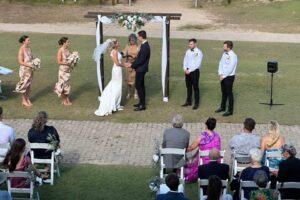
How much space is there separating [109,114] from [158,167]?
4.50 meters

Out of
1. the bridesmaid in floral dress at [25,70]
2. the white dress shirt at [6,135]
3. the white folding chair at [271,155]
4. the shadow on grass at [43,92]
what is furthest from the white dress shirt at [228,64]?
the white dress shirt at [6,135]

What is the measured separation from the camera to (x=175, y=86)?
65.1ft

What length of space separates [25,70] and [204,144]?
7.16 m

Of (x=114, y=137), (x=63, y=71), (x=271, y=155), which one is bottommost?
(x=114, y=137)

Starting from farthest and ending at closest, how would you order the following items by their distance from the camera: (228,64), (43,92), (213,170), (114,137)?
(43,92), (228,64), (114,137), (213,170)

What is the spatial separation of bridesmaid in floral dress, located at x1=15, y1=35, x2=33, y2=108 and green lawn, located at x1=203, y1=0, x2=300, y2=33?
1886 centimetres

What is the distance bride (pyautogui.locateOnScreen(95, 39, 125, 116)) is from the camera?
16.5 meters

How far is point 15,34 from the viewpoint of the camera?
30.4m

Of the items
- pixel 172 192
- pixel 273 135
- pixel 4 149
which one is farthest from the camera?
pixel 273 135

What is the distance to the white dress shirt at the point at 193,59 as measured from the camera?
53.6 ft

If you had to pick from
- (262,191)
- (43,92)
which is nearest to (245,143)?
(262,191)

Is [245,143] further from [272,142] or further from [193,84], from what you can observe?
[193,84]

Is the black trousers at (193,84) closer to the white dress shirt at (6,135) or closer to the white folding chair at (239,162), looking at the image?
the white folding chair at (239,162)

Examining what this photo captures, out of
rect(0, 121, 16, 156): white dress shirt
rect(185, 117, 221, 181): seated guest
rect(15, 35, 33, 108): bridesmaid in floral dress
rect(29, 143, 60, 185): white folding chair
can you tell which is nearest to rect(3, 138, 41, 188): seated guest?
rect(29, 143, 60, 185): white folding chair
